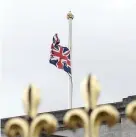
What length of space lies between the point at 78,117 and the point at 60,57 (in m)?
28.8

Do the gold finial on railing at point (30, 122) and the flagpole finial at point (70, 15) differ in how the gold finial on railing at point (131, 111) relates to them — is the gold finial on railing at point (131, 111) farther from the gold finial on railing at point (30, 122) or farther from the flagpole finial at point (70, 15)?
the flagpole finial at point (70, 15)

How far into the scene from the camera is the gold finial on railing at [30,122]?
5.76 m

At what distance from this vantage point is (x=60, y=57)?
34469mm

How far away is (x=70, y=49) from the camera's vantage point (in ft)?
116

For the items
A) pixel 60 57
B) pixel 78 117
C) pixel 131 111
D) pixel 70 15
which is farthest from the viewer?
pixel 70 15

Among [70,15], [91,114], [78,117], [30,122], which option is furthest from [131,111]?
[70,15]

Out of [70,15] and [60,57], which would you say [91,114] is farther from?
[70,15]

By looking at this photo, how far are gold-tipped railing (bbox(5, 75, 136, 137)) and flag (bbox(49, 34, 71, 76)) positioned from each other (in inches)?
1099

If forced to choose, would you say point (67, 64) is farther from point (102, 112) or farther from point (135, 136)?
point (102, 112)

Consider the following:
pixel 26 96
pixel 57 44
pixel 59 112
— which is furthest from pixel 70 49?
pixel 26 96

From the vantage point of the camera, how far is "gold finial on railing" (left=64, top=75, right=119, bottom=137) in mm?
5605

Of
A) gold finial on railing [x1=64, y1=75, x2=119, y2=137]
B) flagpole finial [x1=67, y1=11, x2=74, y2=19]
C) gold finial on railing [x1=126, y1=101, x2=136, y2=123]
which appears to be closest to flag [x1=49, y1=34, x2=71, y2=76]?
flagpole finial [x1=67, y1=11, x2=74, y2=19]

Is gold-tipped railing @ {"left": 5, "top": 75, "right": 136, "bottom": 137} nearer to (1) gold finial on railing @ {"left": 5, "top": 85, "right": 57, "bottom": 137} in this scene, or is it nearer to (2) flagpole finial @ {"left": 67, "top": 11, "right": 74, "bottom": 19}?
(1) gold finial on railing @ {"left": 5, "top": 85, "right": 57, "bottom": 137}

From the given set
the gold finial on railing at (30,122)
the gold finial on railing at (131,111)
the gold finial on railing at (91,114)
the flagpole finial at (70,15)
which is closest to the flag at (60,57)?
the flagpole finial at (70,15)
